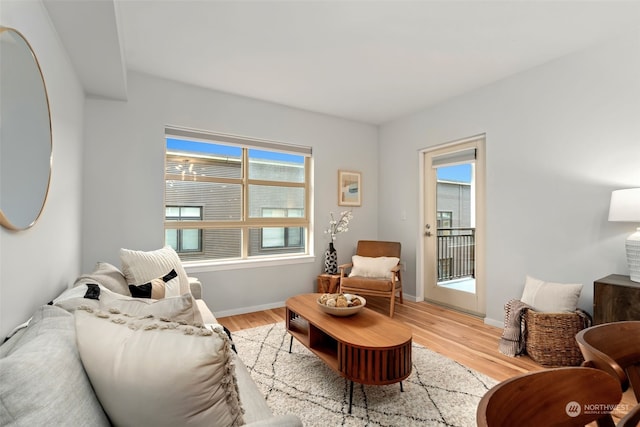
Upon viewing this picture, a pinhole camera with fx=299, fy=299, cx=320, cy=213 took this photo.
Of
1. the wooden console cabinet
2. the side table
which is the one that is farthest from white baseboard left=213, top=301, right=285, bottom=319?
the wooden console cabinet

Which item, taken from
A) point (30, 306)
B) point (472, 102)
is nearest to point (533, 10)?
point (472, 102)

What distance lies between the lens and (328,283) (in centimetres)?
382

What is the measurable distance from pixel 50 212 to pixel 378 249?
3.33m

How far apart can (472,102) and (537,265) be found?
190 centimetres

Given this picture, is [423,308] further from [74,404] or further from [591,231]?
[74,404]

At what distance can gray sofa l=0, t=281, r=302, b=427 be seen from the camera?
2.20 feet

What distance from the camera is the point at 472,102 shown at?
3.45m

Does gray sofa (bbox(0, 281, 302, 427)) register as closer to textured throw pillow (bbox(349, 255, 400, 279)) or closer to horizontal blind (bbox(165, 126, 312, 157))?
horizontal blind (bbox(165, 126, 312, 157))

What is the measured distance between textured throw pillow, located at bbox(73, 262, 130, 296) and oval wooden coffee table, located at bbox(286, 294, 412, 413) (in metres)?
1.22

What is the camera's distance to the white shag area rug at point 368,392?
172cm

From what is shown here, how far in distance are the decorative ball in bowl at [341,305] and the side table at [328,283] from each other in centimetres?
154

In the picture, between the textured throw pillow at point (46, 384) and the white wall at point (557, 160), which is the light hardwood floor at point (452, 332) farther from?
the textured throw pillow at point (46, 384)
